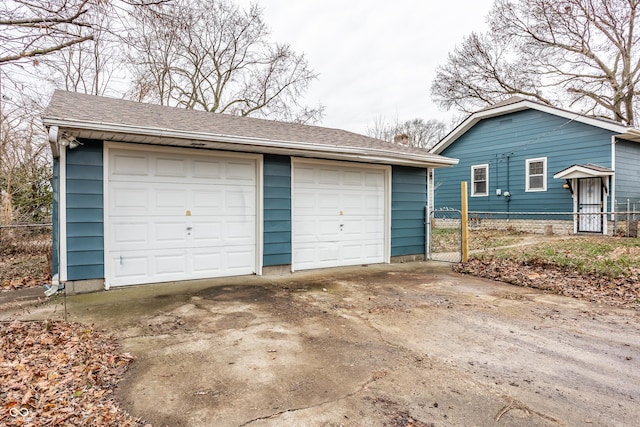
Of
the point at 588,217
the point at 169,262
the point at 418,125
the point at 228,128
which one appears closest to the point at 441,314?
the point at 169,262

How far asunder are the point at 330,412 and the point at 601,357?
2.60m

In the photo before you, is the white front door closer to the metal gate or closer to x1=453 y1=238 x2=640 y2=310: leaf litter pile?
x1=453 y1=238 x2=640 y2=310: leaf litter pile

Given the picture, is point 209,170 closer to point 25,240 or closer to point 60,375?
point 60,375

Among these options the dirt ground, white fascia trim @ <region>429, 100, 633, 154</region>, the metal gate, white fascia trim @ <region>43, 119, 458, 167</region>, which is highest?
white fascia trim @ <region>429, 100, 633, 154</region>

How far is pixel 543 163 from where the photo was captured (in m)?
12.6

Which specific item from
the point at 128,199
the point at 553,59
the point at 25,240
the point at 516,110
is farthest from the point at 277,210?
the point at 553,59

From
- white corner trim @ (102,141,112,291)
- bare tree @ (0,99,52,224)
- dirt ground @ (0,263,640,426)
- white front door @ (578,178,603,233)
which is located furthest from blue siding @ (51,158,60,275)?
white front door @ (578,178,603,233)

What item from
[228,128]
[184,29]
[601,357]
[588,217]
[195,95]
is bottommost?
[601,357]

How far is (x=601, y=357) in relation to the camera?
3.09 m

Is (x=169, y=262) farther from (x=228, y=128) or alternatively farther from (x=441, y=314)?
(x=441, y=314)

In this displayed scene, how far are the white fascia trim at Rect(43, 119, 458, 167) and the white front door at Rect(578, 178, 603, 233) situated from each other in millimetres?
6815

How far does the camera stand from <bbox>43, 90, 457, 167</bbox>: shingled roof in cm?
478

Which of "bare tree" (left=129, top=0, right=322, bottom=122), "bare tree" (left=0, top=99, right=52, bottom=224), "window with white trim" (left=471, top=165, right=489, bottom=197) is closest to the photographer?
"bare tree" (left=0, top=99, right=52, bottom=224)

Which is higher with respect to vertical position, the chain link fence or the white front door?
the white front door
